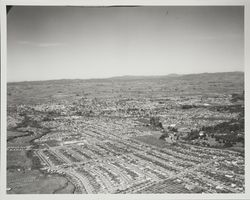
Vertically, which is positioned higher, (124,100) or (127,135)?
(124,100)

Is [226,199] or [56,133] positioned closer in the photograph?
[226,199]

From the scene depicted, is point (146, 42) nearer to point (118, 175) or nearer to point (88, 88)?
point (88, 88)

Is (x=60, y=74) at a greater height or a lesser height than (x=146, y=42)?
lesser

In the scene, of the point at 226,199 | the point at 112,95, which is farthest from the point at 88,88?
the point at 226,199
